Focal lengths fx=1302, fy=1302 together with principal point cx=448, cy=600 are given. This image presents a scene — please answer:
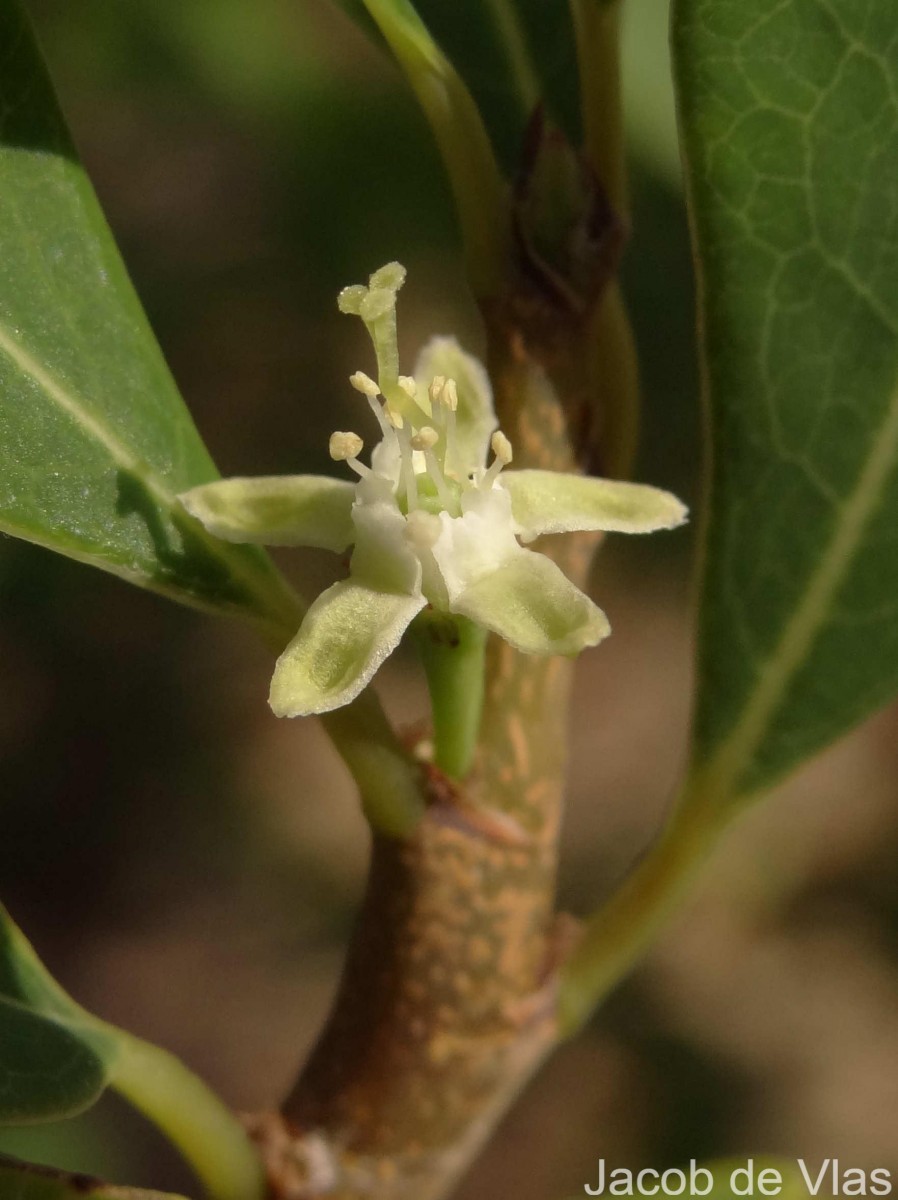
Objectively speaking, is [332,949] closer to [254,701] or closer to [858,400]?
[254,701]

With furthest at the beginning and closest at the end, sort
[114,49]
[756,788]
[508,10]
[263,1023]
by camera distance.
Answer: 1. [263,1023]
2. [114,49]
3. [508,10]
4. [756,788]

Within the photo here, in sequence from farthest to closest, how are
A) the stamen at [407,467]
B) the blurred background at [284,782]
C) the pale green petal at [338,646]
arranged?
the blurred background at [284,782], the stamen at [407,467], the pale green petal at [338,646]

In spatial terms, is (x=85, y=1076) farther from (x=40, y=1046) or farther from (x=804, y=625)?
(x=804, y=625)

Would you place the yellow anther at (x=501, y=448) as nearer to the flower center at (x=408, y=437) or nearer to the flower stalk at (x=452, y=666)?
the flower center at (x=408, y=437)

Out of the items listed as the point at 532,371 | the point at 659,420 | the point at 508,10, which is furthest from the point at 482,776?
the point at 659,420

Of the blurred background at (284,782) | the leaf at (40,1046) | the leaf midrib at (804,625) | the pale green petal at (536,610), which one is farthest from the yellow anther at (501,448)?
the blurred background at (284,782)

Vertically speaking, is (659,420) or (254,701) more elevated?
(659,420)

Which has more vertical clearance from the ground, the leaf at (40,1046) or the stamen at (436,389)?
the stamen at (436,389)
